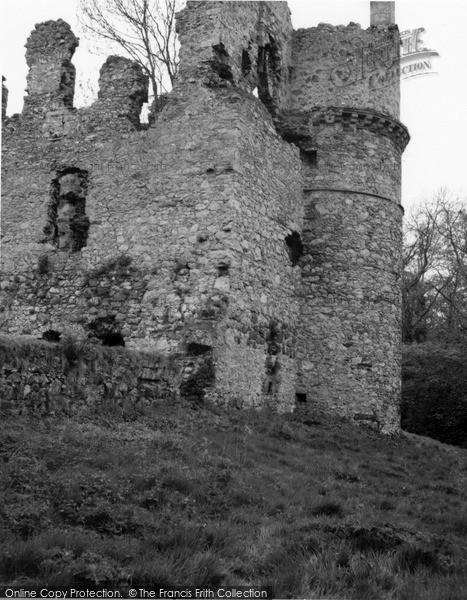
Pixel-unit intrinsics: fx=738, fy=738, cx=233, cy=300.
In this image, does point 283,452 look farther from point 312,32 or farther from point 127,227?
point 312,32

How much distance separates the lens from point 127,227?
47.7 ft

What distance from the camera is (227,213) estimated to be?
13.6 meters

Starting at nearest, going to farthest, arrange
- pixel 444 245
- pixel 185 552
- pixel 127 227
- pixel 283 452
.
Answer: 1. pixel 185 552
2. pixel 283 452
3. pixel 127 227
4. pixel 444 245

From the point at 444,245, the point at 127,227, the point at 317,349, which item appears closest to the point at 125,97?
the point at 127,227

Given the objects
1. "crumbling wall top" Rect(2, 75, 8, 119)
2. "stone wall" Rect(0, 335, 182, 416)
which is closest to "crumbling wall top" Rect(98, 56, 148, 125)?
"crumbling wall top" Rect(2, 75, 8, 119)

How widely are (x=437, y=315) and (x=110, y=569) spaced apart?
3215 centimetres

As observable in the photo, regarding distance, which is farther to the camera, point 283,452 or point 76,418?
point 283,452

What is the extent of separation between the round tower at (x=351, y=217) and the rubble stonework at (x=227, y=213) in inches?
1.6

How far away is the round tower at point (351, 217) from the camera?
53.5ft

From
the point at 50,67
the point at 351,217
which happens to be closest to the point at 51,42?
the point at 50,67

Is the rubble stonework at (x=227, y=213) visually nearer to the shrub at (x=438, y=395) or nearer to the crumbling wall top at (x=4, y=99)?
the crumbling wall top at (x=4, y=99)

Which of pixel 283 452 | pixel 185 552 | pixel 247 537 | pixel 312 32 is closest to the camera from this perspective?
pixel 185 552

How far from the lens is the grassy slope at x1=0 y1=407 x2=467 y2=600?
5426mm

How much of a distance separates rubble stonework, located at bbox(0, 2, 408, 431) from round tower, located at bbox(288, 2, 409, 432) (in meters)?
0.04
